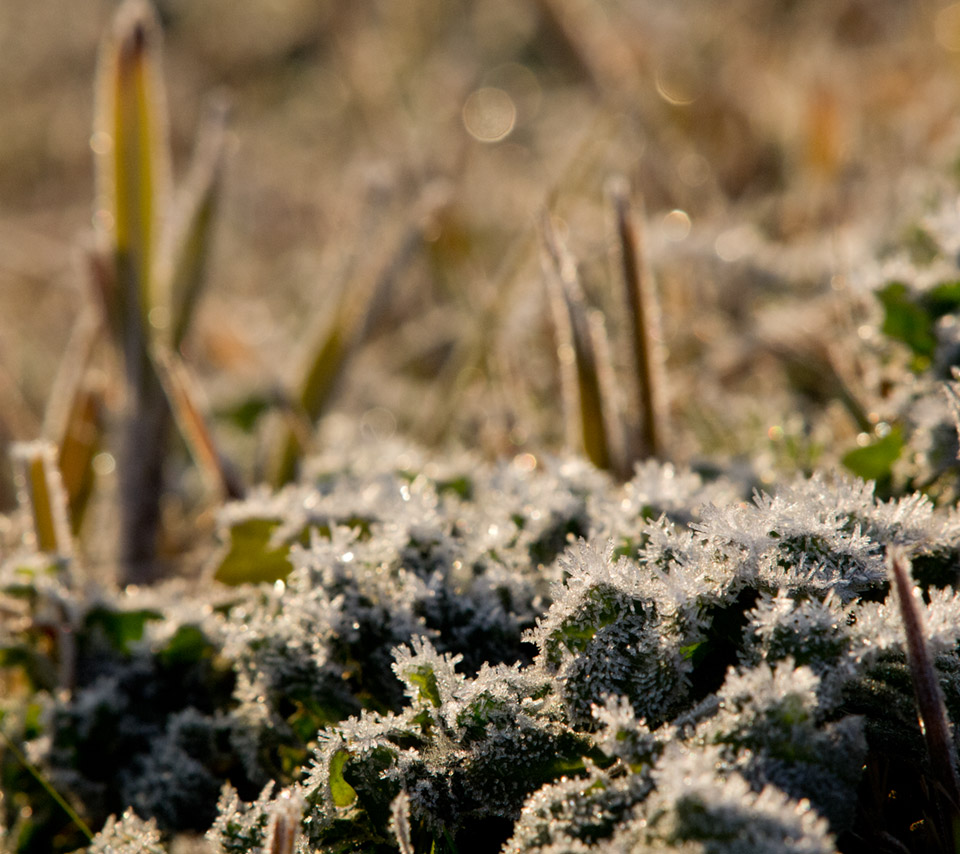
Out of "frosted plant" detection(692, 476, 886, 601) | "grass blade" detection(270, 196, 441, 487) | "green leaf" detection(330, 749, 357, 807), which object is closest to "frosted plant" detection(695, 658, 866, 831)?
"frosted plant" detection(692, 476, 886, 601)

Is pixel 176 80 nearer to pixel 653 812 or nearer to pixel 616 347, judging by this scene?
pixel 616 347

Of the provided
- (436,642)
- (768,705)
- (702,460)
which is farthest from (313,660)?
(702,460)

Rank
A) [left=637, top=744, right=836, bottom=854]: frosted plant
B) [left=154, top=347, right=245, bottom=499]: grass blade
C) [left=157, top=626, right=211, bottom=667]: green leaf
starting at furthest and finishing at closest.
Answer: [left=154, top=347, right=245, bottom=499]: grass blade → [left=157, top=626, right=211, bottom=667]: green leaf → [left=637, top=744, right=836, bottom=854]: frosted plant

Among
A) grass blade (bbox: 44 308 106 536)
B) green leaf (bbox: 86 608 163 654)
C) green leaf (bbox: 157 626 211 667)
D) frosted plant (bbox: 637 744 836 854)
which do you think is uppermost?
grass blade (bbox: 44 308 106 536)

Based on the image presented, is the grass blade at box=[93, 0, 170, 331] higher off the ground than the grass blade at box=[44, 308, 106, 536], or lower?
higher

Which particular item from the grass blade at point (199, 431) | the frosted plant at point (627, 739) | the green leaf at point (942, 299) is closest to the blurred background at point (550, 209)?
the green leaf at point (942, 299)

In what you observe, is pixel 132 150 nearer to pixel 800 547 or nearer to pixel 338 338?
pixel 338 338

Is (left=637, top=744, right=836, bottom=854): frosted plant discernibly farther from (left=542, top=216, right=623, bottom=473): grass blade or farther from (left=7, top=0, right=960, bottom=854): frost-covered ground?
(left=542, top=216, right=623, bottom=473): grass blade
